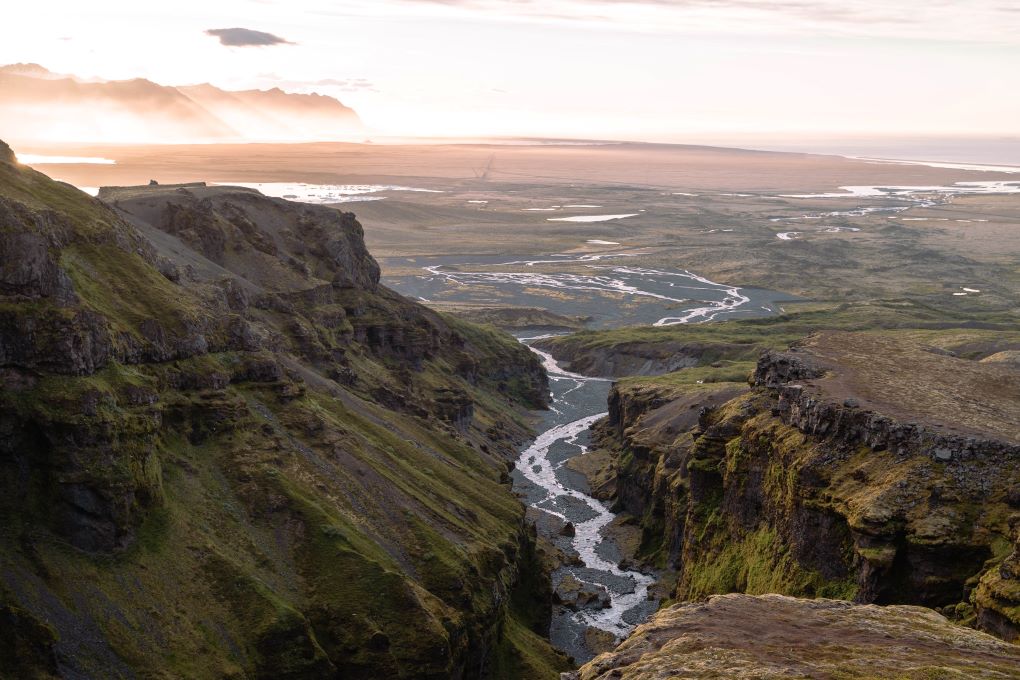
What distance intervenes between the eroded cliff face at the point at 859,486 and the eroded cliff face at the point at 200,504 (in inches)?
855

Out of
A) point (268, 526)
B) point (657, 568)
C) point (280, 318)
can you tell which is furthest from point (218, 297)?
point (657, 568)

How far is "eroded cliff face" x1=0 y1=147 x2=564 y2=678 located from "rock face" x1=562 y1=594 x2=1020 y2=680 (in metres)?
26.9

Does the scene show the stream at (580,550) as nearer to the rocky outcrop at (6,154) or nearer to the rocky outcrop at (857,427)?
the rocky outcrop at (857,427)

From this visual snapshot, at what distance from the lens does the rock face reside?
53312 mm

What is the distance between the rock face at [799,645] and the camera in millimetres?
53312

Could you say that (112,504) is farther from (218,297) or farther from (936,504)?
(936,504)

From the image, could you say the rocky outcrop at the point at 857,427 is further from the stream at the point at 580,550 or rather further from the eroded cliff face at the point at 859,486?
the stream at the point at 580,550

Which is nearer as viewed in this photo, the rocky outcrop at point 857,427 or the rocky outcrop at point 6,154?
the rocky outcrop at point 857,427

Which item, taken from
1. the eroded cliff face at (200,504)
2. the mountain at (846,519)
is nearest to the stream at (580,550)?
the mountain at (846,519)

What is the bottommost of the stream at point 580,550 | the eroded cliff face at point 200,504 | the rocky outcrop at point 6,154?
the stream at point 580,550

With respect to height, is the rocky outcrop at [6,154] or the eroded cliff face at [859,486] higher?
the rocky outcrop at [6,154]

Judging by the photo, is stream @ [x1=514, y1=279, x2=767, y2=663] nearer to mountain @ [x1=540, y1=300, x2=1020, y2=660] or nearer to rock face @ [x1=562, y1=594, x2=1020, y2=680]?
mountain @ [x1=540, y1=300, x2=1020, y2=660]

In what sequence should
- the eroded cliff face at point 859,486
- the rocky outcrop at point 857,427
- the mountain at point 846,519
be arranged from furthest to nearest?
the rocky outcrop at point 857,427
the eroded cliff face at point 859,486
the mountain at point 846,519

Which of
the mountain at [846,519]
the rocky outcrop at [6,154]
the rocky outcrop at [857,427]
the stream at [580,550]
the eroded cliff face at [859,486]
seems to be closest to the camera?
the mountain at [846,519]
